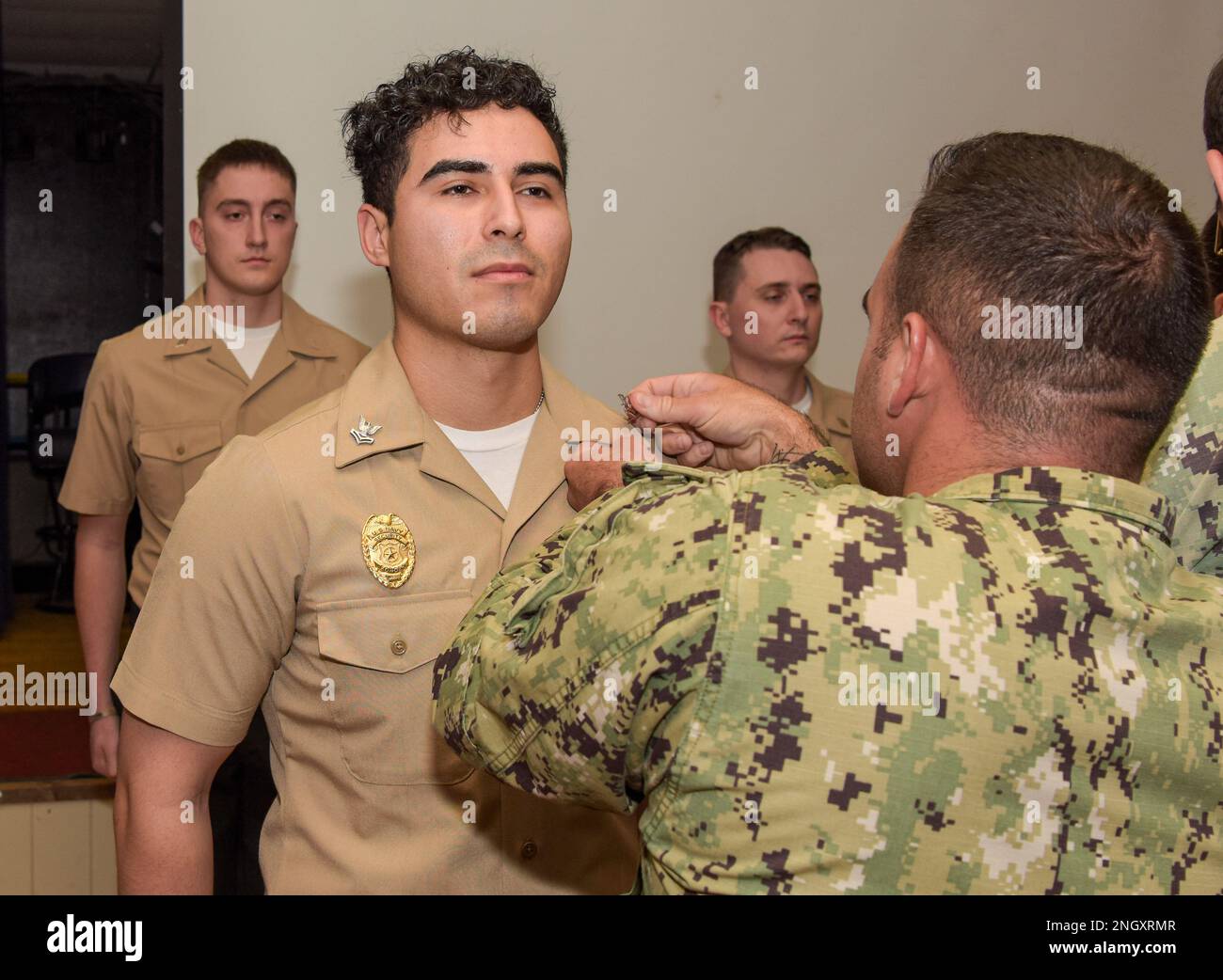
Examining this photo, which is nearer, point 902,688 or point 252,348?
point 902,688

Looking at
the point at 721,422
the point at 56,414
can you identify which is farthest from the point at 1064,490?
the point at 56,414

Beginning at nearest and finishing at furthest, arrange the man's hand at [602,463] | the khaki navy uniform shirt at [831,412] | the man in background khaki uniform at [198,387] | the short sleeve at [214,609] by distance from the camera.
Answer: the man's hand at [602,463] → the short sleeve at [214,609] → the man in background khaki uniform at [198,387] → the khaki navy uniform shirt at [831,412]

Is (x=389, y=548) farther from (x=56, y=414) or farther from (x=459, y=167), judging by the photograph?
(x=56, y=414)

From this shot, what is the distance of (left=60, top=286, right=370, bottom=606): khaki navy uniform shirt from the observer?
244 centimetres

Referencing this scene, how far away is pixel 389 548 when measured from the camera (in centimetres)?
136

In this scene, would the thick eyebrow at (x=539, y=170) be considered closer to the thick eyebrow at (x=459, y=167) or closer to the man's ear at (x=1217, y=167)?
the thick eyebrow at (x=459, y=167)

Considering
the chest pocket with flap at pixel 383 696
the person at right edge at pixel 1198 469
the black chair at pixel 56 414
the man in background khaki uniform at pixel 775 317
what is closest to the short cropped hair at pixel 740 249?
the man in background khaki uniform at pixel 775 317

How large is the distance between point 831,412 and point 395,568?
2.04 meters

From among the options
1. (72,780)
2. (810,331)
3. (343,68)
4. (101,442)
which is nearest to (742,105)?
(810,331)

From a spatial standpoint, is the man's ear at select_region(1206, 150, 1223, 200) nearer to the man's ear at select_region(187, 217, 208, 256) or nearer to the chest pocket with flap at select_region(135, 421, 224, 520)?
the chest pocket with flap at select_region(135, 421, 224, 520)

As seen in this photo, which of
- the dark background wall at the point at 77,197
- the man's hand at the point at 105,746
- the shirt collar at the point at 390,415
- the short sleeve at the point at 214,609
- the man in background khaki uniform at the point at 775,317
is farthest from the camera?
the dark background wall at the point at 77,197

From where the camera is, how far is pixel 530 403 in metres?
1.53

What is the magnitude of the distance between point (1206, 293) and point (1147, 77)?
3465 mm

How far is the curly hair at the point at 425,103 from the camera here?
4.89 feet
